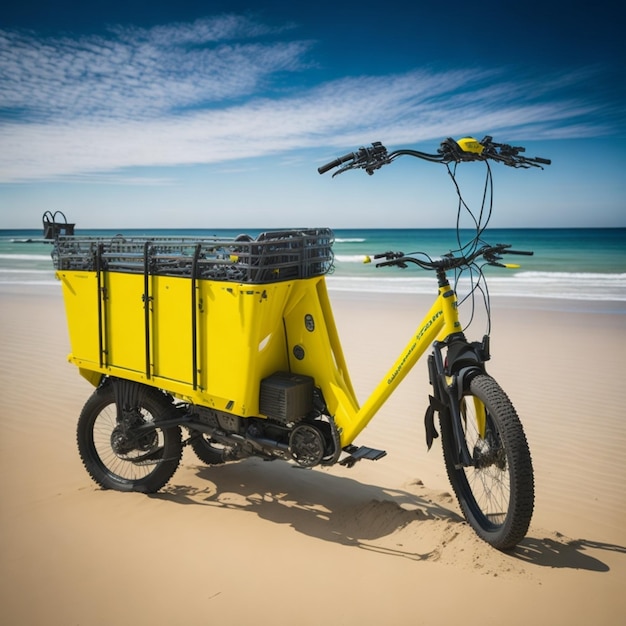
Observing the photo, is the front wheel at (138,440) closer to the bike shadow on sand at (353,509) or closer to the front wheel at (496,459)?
the bike shadow on sand at (353,509)

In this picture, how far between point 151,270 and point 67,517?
1.75 m

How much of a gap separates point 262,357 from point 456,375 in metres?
1.21

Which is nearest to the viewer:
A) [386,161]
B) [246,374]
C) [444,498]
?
[386,161]

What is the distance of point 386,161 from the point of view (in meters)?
3.33

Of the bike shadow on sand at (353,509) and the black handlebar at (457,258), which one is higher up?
the black handlebar at (457,258)

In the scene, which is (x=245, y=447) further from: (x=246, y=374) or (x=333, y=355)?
(x=333, y=355)

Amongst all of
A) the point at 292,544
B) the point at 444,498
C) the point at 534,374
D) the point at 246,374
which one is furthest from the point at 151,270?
the point at 534,374

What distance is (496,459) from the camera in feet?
10.5

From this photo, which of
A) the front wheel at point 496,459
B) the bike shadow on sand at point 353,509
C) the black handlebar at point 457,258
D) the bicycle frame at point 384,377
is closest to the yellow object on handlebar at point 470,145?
the black handlebar at point 457,258

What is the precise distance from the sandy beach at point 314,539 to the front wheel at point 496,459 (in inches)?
5.6

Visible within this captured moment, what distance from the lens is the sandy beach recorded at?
2.89m

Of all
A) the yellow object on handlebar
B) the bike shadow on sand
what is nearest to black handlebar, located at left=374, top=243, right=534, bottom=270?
the yellow object on handlebar

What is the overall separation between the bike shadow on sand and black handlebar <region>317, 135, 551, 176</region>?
2.21m

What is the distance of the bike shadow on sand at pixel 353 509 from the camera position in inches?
133
